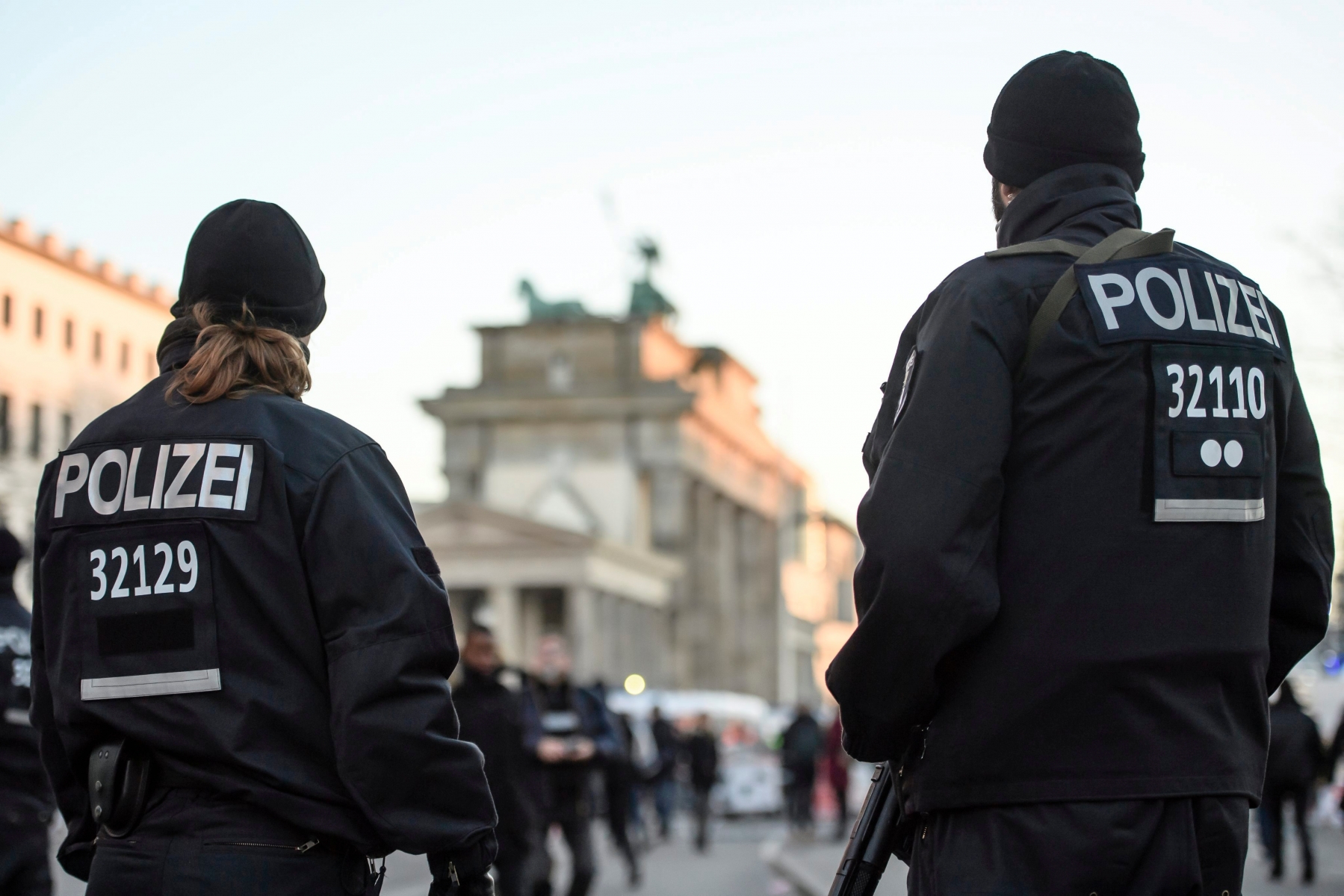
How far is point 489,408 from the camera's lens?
94.8 meters

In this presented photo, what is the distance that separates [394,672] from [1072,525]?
48.7 inches

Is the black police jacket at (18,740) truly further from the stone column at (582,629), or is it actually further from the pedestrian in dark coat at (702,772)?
the stone column at (582,629)

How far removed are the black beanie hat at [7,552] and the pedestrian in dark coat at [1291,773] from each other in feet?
38.1

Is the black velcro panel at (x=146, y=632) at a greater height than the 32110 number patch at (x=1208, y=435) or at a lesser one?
lesser

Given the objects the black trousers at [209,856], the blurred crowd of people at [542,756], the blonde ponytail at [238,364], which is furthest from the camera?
the blurred crowd of people at [542,756]

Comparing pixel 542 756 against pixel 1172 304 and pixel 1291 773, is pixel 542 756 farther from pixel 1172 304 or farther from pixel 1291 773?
pixel 1172 304

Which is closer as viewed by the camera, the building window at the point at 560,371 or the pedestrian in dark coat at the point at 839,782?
the pedestrian in dark coat at the point at 839,782

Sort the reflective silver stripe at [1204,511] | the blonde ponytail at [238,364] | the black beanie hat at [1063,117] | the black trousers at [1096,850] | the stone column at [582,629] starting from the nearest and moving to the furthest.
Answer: the black trousers at [1096,850]
the reflective silver stripe at [1204,511]
the black beanie hat at [1063,117]
the blonde ponytail at [238,364]
the stone column at [582,629]

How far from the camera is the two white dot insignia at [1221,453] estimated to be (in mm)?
3494

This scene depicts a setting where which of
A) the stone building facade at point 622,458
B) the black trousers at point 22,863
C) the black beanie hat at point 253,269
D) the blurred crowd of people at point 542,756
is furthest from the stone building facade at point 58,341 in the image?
the black beanie hat at point 253,269

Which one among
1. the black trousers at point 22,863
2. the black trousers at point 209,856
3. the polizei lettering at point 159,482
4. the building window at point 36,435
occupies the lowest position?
the black trousers at point 22,863

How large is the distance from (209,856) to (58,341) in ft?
192

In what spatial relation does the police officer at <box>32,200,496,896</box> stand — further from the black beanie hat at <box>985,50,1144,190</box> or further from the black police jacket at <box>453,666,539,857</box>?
the black police jacket at <box>453,666,539,857</box>

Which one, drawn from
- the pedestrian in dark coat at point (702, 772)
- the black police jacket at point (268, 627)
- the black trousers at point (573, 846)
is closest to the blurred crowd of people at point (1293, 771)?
the black trousers at point (573, 846)
